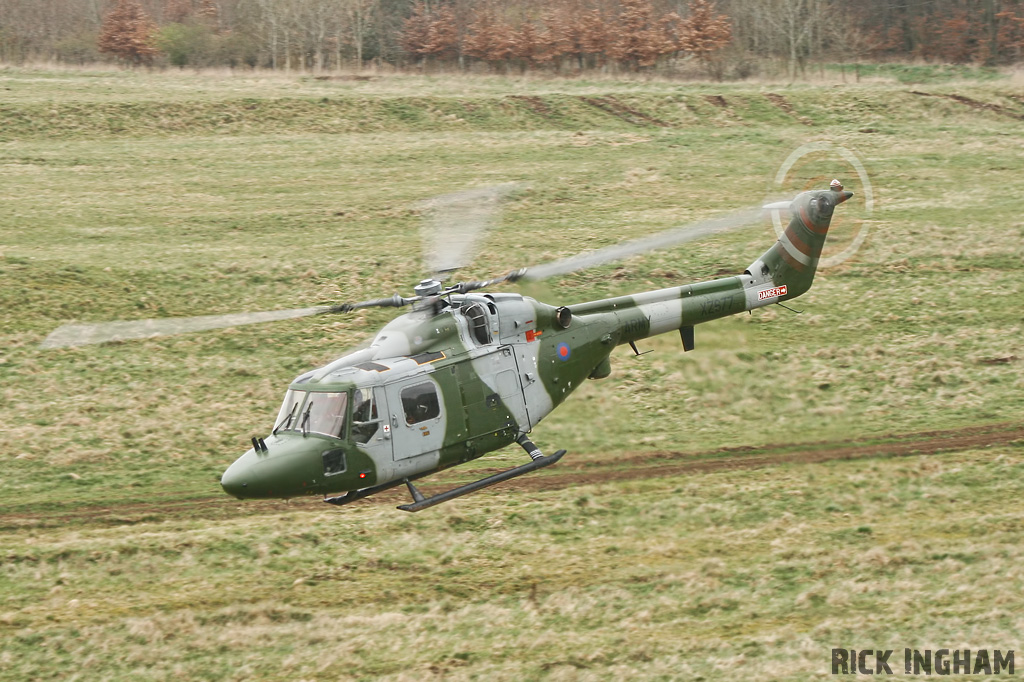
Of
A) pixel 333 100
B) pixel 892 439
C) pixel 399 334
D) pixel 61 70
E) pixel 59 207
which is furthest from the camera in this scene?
pixel 61 70

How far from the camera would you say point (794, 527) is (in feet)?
57.8

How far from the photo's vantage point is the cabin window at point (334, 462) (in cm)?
1390

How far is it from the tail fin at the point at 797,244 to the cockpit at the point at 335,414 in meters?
7.45

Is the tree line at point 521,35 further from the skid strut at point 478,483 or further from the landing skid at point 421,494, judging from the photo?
the landing skid at point 421,494

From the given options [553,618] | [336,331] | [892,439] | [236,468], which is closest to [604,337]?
[553,618]

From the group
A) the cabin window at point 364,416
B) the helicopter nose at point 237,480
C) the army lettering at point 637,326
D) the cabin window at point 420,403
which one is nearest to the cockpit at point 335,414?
the cabin window at point 364,416

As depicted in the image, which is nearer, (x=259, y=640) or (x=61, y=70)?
(x=259, y=640)

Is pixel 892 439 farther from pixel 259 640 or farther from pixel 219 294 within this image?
pixel 219 294

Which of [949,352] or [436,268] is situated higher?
[436,268]

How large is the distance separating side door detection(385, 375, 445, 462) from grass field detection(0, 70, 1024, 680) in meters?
2.50

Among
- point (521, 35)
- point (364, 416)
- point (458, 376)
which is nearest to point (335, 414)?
point (364, 416)

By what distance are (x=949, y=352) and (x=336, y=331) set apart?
13302 millimetres

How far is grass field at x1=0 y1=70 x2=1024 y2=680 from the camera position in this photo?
595 inches

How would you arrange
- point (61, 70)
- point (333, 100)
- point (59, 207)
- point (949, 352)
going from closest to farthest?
point (949, 352)
point (59, 207)
point (333, 100)
point (61, 70)
